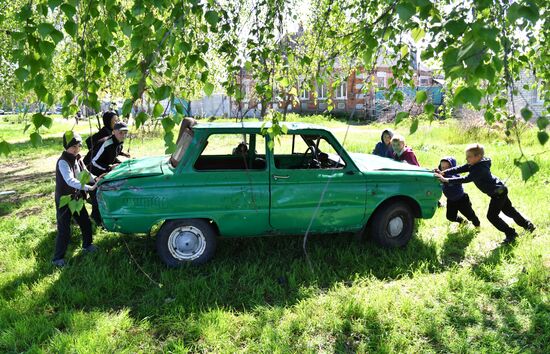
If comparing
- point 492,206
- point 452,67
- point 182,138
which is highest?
point 452,67

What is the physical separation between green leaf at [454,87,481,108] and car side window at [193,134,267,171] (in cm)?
304

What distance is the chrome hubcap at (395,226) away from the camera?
5223 mm

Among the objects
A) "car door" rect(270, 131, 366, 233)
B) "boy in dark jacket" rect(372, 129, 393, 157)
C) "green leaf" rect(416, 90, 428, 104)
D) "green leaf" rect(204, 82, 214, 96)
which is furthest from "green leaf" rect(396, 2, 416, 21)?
"boy in dark jacket" rect(372, 129, 393, 157)

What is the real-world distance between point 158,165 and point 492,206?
424cm

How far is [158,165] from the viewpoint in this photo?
4906 mm

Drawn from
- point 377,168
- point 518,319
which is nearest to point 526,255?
point 518,319

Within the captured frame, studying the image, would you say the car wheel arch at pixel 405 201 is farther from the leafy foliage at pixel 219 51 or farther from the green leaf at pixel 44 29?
the green leaf at pixel 44 29

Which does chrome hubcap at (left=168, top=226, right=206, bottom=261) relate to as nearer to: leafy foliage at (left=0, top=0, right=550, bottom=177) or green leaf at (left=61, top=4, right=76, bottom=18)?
leafy foliage at (left=0, top=0, right=550, bottom=177)

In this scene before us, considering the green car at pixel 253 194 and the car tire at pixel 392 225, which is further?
the car tire at pixel 392 225

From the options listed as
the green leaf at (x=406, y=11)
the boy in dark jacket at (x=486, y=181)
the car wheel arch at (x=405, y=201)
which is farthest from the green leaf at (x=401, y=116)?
the boy in dark jacket at (x=486, y=181)

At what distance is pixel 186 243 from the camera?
184 inches

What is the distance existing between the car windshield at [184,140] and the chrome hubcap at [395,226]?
262 cm

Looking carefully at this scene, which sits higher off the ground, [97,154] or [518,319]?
[97,154]

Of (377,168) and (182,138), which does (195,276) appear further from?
(377,168)
